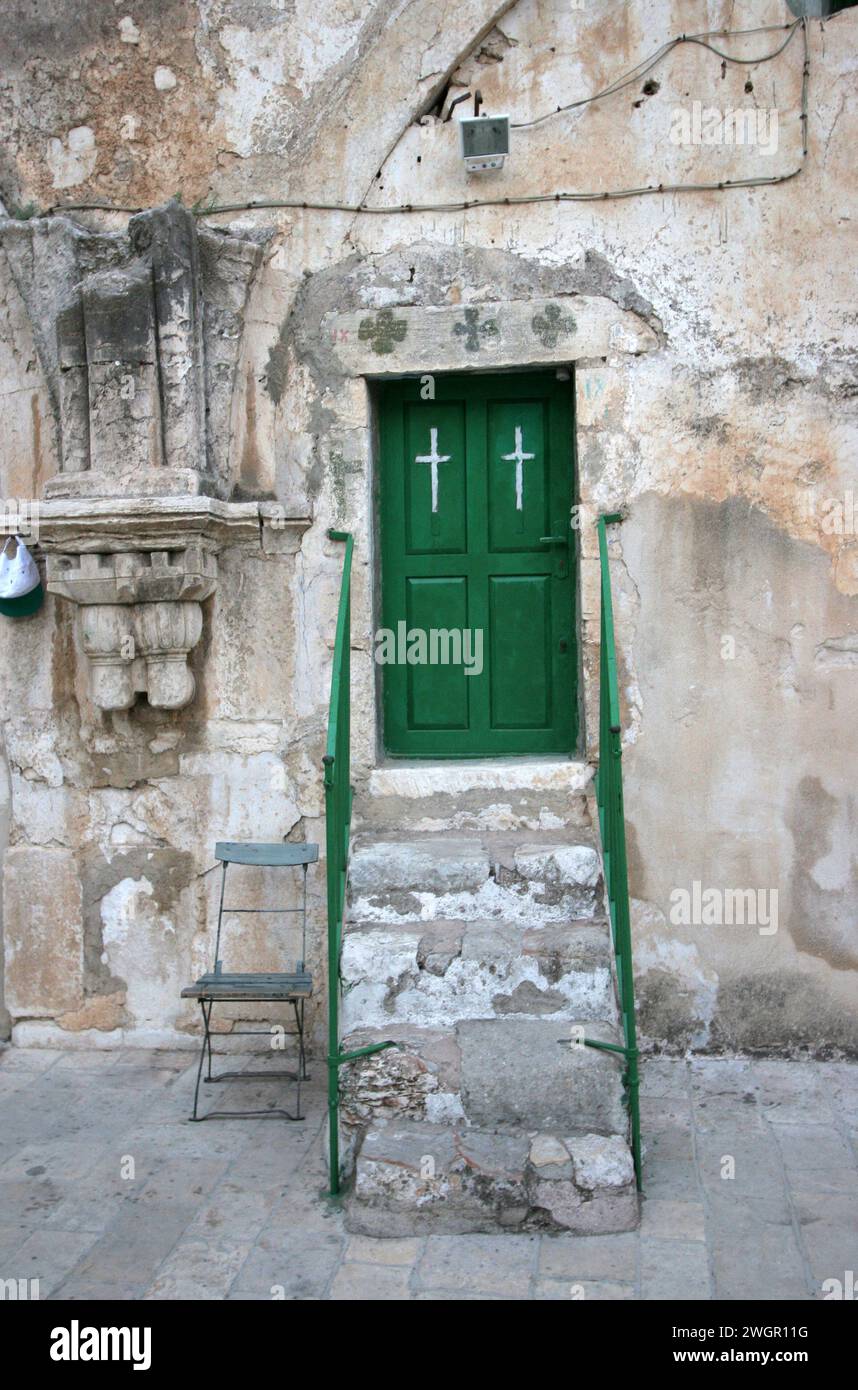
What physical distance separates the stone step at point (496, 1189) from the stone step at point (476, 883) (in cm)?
85

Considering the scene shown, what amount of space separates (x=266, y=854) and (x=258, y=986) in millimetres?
587

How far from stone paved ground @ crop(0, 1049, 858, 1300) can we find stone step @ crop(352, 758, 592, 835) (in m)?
1.04

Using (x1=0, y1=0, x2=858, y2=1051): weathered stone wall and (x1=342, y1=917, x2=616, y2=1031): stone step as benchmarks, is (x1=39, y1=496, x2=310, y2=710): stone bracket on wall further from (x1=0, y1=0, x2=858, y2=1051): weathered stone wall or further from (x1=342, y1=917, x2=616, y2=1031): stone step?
(x1=342, y1=917, x2=616, y2=1031): stone step

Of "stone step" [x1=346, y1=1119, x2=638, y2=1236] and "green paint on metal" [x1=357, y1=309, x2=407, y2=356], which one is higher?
"green paint on metal" [x1=357, y1=309, x2=407, y2=356]

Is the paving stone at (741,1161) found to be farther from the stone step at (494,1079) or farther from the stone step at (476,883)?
the stone step at (476,883)

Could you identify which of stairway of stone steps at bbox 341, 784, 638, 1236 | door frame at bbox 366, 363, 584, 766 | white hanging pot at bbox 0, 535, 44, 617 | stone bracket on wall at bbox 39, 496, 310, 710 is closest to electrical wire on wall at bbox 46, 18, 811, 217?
door frame at bbox 366, 363, 584, 766

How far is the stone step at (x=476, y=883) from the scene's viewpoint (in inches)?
170

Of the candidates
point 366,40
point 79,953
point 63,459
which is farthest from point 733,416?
point 79,953

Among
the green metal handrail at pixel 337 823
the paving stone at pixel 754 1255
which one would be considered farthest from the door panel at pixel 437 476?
the paving stone at pixel 754 1255

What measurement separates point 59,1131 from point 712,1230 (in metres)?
2.27

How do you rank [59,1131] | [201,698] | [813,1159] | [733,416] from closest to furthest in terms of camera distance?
[813,1159]
[59,1131]
[733,416]
[201,698]

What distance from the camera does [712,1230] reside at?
3.58m

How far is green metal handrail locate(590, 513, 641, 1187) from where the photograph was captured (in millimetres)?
3799

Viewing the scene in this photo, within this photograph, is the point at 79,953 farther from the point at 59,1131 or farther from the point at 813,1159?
the point at 813,1159
